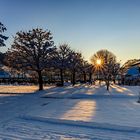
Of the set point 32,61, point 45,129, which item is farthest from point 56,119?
point 32,61

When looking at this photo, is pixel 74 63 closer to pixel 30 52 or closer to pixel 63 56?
pixel 63 56

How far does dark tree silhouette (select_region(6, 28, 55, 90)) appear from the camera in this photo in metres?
42.8

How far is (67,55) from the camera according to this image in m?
62.2

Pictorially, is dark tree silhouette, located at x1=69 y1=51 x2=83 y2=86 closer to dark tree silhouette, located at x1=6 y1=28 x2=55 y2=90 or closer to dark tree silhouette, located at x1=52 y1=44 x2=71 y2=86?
dark tree silhouette, located at x1=52 y1=44 x2=71 y2=86

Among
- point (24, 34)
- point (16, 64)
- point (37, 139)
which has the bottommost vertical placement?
point (37, 139)

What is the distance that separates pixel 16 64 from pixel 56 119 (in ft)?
98.1

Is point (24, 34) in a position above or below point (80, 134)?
above

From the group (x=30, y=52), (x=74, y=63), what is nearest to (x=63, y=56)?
(x=74, y=63)

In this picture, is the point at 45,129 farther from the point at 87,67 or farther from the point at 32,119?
the point at 87,67

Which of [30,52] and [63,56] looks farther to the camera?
[63,56]

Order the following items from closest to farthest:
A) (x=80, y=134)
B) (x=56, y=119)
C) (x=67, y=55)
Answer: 1. (x=80, y=134)
2. (x=56, y=119)
3. (x=67, y=55)

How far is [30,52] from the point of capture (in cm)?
4319

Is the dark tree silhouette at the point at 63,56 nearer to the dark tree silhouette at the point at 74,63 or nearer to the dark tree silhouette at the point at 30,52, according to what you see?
the dark tree silhouette at the point at 74,63

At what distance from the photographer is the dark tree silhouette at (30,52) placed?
42781mm
